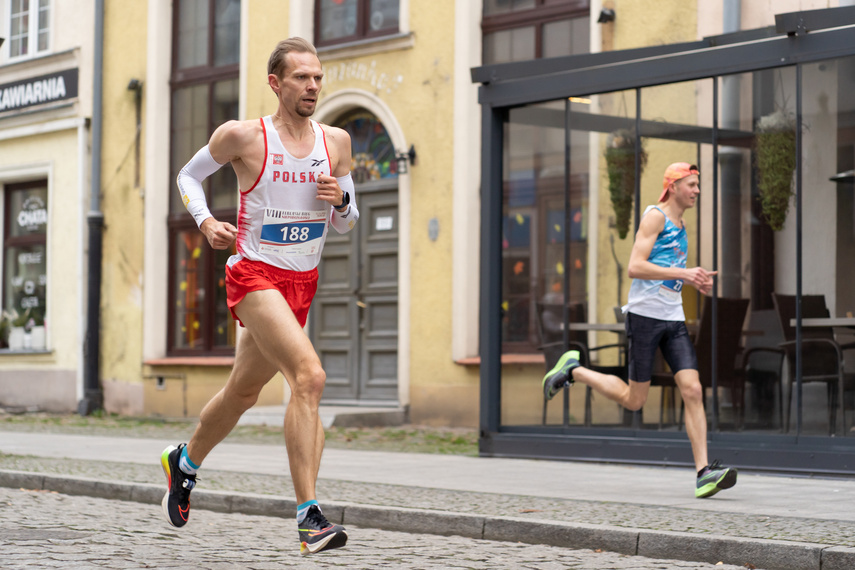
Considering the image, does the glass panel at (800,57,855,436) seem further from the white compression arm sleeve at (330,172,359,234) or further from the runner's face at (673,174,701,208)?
the white compression arm sleeve at (330,172,359,234)

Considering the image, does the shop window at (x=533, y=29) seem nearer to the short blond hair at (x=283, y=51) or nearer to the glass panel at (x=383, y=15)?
the glass panel at (x=383, y=15)

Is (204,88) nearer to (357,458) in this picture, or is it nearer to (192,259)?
(192,259)

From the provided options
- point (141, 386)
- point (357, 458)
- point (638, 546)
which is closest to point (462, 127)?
point (357, 458)

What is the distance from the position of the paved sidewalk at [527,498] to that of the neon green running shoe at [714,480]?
0.30 feet

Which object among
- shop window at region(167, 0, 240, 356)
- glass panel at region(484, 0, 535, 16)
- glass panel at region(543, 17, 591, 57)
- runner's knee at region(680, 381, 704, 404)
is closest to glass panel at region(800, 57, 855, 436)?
runner's knee at region(680, 381, 704, 404)

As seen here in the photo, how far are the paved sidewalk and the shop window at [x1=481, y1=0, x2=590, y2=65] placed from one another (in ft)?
17.9

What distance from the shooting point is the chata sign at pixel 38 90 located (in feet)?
65.1

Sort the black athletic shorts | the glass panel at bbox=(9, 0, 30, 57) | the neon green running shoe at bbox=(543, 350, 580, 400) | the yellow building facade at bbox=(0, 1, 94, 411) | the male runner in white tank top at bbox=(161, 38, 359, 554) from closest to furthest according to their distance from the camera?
the male runner in white tank top at bbox=(161, 38, 359, 554) < the black athletic shorts < the neon green running shoe at bbox=(543, 350, 580, 400) < the yellow building facade at bbox=(0, 1, 94, 411) < the glass panel at bbox=(9, 0, 30, 57)

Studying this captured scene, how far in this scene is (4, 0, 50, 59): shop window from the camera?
2039 cm

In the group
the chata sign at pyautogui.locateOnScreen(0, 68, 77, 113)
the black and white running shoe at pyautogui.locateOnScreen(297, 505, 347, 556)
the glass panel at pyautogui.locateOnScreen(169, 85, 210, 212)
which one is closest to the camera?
the black and white running shoe at pyautogui.locateOnScreen(297, 505, 347, 556)

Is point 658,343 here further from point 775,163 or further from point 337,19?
point 337,19

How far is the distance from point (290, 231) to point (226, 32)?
13.4 meters

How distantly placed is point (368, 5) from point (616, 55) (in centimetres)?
666

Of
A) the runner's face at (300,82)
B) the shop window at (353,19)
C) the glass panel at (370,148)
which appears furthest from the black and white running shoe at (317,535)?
the shop window at (353,19)
